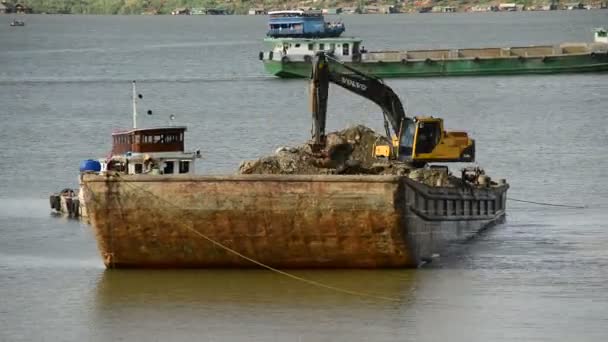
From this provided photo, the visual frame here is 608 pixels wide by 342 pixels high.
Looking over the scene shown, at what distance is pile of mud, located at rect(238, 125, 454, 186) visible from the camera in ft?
116

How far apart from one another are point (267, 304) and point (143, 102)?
55304 millimetres

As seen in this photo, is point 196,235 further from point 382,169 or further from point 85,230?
point 85,230

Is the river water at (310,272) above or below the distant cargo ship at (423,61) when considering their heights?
below

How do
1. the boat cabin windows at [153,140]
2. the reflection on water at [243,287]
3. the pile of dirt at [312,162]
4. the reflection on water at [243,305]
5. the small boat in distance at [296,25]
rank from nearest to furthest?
the reflection on water at [243,305] < the reflection on water at [243,287] < the pile of dirt at [312,162] < the boat cabin windows at [153,140] < the small boat in distance at [296,25]

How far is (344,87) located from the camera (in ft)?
128

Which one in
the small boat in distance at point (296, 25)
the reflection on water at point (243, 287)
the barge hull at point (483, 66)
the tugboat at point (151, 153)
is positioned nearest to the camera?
the reflection on water at point (243, 287)

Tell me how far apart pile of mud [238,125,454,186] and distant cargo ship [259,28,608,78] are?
2286 inches

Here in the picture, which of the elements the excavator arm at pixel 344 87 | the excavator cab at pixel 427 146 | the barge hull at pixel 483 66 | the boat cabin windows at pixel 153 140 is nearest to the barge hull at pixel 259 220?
the excavator arm at pixel 344 87

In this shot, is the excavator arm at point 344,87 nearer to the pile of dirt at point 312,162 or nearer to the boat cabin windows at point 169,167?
the pile of dirt at point 312,162

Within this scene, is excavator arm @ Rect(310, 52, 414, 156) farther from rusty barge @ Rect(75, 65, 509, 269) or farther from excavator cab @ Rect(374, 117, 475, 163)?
excavator cab @ Rect(374, 117, 475, 163)

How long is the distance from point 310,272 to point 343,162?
9.97 feet

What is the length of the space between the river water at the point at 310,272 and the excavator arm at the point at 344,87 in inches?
127

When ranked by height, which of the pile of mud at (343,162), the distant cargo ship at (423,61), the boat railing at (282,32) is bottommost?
the pile of mud at (343,162)

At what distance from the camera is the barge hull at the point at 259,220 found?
33656mm
